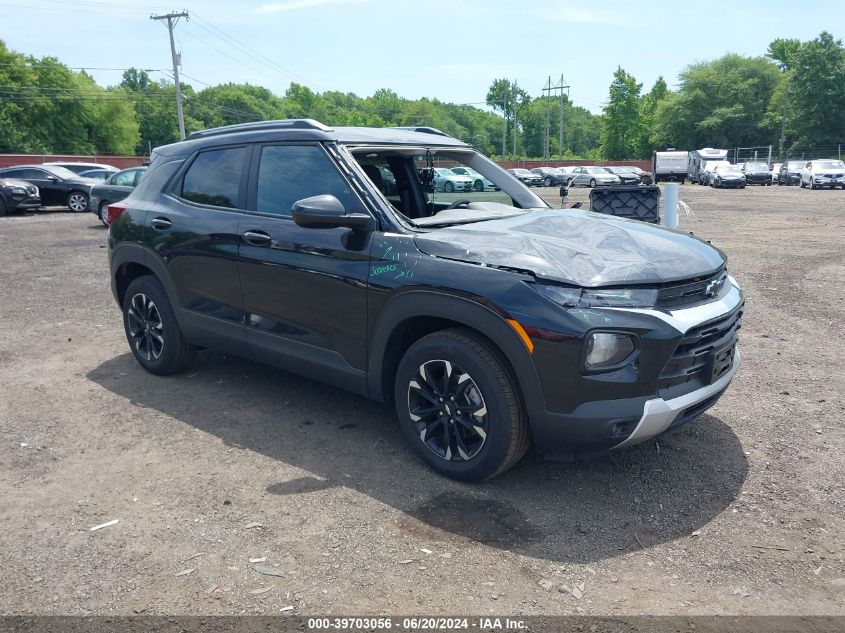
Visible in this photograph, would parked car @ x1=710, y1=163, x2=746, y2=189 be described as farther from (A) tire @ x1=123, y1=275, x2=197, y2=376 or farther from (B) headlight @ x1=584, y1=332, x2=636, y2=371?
(B) headlight @ x1=584, y1=332, x2=636, y2=371

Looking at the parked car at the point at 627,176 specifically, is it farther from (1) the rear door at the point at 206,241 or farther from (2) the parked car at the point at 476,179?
(1) the rear door at the point at 206,241

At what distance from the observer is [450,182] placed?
4840 mm

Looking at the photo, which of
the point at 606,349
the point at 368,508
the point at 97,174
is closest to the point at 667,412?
the point at 606,349

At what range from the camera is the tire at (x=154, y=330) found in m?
5.43

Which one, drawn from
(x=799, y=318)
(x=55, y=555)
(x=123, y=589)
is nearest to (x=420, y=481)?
(x=123, y=589)

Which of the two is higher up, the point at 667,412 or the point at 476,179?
the point at 476,179

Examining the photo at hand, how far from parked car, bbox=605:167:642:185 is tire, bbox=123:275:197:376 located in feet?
133

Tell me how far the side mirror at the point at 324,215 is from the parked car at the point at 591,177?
145 ft

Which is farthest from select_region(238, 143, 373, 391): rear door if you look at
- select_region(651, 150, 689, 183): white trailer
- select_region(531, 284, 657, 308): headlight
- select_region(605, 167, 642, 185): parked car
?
select_region(651, 150, 689, 183): white trailer

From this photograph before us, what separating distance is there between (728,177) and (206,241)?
131ft

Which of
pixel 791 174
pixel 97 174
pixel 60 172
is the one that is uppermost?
pixel 60 172

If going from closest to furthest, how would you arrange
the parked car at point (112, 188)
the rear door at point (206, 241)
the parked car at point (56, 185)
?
the rear door at point (206, 241) → the parked car at point (112, 188) → the parked car at point (56, 185)

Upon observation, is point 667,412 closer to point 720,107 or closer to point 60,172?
point 60,172

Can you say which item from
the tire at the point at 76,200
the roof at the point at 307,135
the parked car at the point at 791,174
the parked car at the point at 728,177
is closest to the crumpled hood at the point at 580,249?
the roof at the point at 307,135
